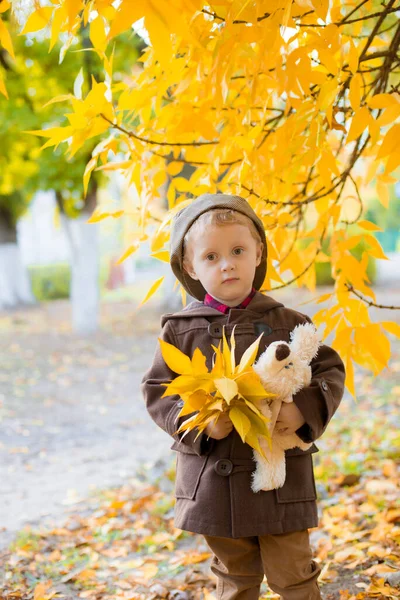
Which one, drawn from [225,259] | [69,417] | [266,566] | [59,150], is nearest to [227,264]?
[225,259]

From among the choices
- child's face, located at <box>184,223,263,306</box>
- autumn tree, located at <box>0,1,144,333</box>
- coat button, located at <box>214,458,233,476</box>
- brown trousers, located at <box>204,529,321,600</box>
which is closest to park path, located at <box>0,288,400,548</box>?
autumn tree, located at <box>0,1,144,333</box>

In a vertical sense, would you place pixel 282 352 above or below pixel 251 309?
below

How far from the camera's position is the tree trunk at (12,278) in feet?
50.2

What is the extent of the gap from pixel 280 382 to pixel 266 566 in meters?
0.62

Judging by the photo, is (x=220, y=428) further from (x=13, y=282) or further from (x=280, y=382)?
(x=13, y=282)

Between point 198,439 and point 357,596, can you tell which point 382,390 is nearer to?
point 357,596

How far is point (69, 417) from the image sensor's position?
6.90 m

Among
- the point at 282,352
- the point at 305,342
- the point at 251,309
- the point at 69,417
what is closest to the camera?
the point at 282,352

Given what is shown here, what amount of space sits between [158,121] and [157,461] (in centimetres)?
297

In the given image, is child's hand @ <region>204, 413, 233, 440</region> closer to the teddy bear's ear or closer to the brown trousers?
the teddy bear's ear

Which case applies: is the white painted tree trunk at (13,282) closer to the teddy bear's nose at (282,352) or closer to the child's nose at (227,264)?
the child's nose at (227,264)

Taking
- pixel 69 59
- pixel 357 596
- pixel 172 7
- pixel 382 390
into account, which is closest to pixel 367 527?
pixel 357 596

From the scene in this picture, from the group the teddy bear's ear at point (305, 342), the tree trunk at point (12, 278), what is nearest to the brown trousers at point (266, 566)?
the teddy bear's ear at point (305, 342)

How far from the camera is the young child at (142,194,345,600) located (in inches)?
74.0
